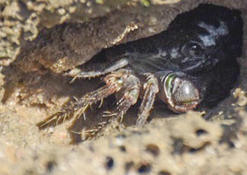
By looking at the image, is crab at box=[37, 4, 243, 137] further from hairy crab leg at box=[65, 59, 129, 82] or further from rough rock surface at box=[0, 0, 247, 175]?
Answer: rough rock surface at box=[0, 0, 247, 175]

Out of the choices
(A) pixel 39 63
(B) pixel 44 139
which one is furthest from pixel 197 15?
(B) pixel 44 139

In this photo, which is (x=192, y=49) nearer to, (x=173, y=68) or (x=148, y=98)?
(x=173, y=68)

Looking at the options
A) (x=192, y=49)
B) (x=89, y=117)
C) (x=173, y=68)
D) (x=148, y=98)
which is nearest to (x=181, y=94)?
(x=148, y=98)

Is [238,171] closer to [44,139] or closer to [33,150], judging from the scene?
[33,150]

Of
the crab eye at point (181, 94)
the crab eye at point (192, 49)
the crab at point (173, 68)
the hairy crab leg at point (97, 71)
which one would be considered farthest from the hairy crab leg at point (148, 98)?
the crab eye at point (192, 49)

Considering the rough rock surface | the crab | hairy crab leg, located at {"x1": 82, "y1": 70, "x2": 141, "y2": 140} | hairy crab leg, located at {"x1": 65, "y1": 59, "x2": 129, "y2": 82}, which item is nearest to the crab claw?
the crab

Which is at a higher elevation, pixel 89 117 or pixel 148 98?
pixel 148 98
